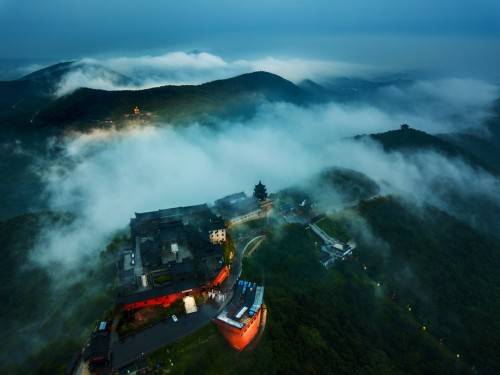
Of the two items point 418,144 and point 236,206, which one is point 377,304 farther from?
point 418,144

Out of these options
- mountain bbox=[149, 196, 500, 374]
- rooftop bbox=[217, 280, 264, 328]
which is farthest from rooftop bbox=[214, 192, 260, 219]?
→ rooftop bbox=[217, 280, 264, 328]

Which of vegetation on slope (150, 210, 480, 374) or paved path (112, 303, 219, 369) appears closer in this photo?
paved path (112, 303, 219, 369)

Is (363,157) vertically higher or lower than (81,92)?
lower

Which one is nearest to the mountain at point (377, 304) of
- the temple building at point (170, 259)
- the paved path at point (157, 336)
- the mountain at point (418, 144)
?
the paved path at point (157, 336)

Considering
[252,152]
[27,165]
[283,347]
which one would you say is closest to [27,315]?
[283,347]

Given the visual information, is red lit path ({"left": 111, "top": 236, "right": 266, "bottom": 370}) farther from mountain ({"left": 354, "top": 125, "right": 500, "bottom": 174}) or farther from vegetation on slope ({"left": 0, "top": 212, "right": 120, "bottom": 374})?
mountain ({"left": 354, "top": 125, "right": 500, "bottom": 174})

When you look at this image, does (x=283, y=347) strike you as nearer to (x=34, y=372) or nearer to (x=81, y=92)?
(x=34, y=372)

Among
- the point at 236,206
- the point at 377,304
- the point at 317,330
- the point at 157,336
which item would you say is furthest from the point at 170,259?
the point at 377,304

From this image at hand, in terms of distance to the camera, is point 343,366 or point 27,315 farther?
point 27,315
